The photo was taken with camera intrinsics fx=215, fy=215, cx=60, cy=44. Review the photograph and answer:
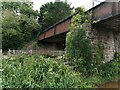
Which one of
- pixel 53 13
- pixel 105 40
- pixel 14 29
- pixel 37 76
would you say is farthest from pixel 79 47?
pixel 53 13

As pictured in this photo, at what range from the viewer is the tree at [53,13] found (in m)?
30.4

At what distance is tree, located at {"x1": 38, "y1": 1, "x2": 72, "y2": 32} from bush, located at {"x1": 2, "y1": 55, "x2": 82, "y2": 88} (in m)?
21.3

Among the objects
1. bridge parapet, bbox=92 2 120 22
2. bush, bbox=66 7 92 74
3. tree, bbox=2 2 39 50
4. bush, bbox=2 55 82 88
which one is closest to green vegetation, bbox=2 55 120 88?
bush, bbox=2 55 82 88

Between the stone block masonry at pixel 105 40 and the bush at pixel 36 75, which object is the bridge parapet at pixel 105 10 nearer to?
the stone block masonry at pixel 105 40

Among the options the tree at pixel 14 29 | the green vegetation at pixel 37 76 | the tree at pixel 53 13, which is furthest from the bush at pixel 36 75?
the tree at pixel 53 13

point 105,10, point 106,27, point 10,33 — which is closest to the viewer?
point 105,10

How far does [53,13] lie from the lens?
3083 cm

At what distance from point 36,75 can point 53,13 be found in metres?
23.2

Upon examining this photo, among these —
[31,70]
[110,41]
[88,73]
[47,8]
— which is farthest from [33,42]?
[31,70]

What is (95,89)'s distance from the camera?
29.3 ft

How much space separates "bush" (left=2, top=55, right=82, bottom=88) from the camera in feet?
25.3

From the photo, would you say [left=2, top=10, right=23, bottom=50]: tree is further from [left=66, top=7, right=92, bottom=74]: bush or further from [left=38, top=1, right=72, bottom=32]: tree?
[left=66, top=7, right=92, bottom=74]: bush

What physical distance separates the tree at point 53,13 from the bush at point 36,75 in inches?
838

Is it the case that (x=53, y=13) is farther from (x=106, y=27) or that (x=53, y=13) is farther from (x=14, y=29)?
(x=106, y=27)
